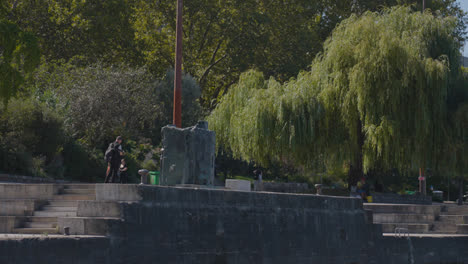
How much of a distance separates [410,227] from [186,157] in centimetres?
884

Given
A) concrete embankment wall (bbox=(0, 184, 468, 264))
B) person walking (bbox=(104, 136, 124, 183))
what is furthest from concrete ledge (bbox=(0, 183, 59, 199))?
person walking (bbox=(104, 136, 124, 183))

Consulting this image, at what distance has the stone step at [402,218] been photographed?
2227 centimetres

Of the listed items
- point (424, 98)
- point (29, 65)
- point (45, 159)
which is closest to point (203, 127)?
point (29, 65)

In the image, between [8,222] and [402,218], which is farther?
[402,218]

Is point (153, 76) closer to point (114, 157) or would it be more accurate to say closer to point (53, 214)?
point (114, 157)

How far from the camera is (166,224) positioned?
1391 cm

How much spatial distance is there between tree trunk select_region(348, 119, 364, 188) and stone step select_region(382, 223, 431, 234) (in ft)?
15.4

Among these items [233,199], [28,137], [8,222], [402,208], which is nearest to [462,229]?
[402,208]

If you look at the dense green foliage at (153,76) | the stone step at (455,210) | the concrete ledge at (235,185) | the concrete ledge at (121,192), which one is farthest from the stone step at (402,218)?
the concrete ledge at (121,192)

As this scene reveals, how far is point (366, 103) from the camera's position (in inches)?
1001

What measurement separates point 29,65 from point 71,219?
912 centimetres

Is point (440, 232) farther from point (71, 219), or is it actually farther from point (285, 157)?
point (71, 219)

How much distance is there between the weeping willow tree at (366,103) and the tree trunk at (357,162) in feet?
0.15

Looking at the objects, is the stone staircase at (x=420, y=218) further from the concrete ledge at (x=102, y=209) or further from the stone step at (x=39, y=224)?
the stone step at (x=39, y=224)
